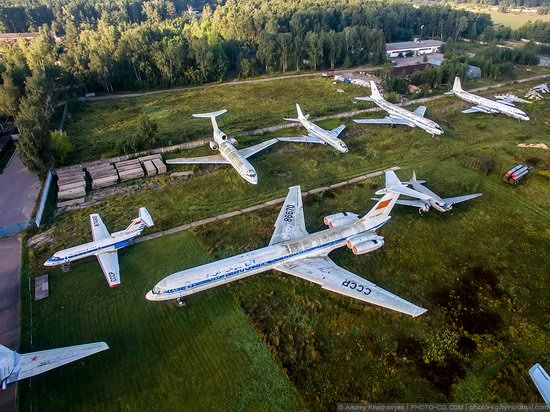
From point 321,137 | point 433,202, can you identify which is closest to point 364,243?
point 433,202

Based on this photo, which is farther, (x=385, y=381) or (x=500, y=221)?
(x=500, y=221)

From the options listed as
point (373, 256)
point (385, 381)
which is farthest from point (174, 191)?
point (385, 381)

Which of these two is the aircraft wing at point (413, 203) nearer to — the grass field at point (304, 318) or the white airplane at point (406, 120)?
the grass field at point (304, 318)

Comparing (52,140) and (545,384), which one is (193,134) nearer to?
(52,140)

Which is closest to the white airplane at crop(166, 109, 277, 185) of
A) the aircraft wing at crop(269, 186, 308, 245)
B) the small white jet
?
the small white jet

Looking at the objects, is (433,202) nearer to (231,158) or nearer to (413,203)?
(413,203)
